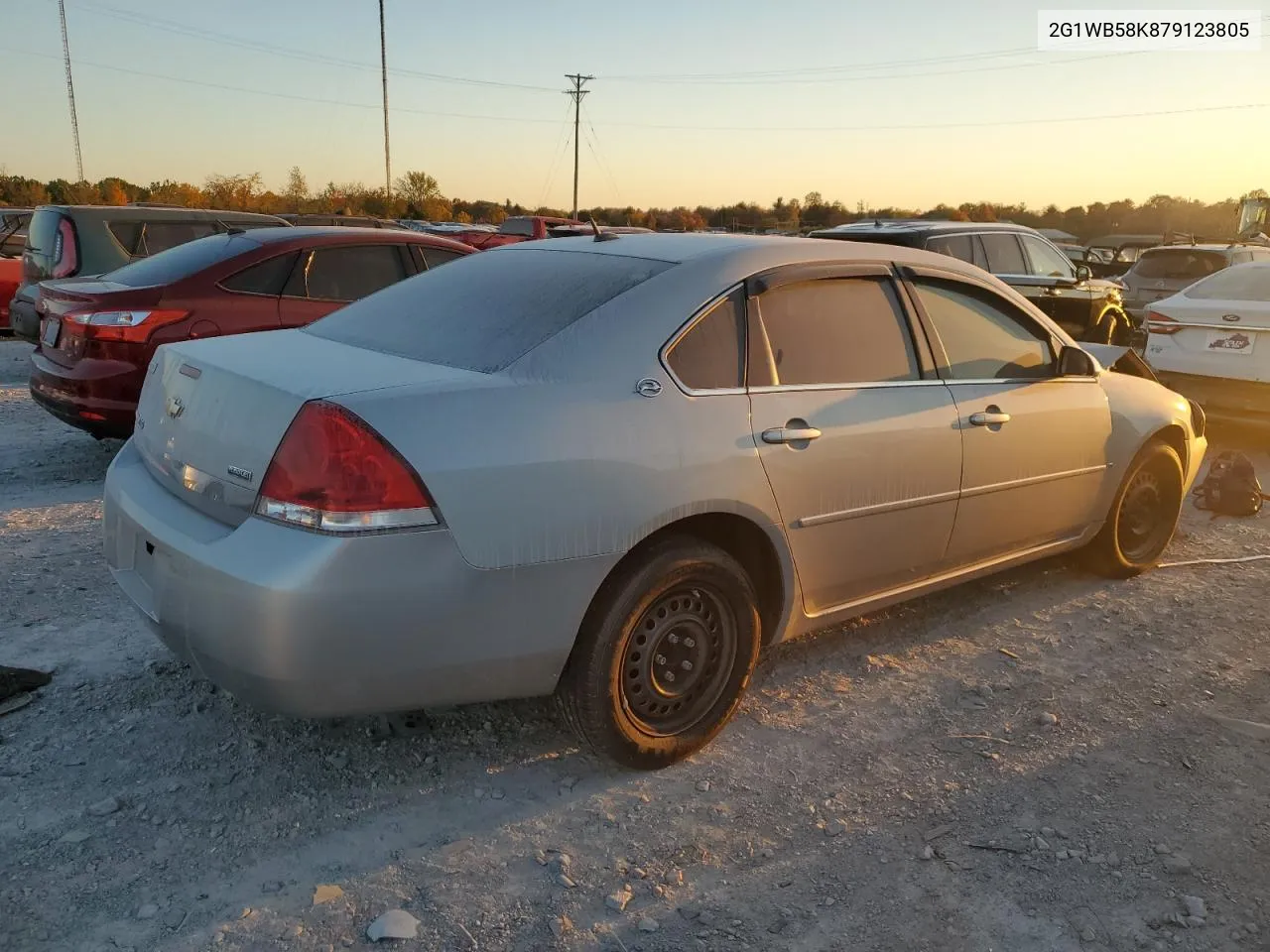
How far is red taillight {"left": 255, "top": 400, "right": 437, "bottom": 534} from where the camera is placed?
2451 millimetres

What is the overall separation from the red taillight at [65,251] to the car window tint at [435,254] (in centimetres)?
387

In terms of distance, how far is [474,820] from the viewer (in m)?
2.82

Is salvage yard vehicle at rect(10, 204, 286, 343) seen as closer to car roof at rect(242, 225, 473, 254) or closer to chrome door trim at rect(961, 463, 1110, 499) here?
car roof at rect(242, 225, 473, 254)

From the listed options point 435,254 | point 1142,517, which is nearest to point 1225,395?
point 1142,517

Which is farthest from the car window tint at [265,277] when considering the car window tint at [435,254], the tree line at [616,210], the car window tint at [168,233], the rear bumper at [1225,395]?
the tree line at [616,210]

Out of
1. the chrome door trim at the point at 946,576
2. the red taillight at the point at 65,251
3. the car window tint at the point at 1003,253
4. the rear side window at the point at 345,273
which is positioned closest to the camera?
the chrome door trim at the point at 946,576

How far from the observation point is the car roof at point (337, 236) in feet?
21.7

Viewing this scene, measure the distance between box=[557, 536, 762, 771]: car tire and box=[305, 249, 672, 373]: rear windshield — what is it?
2.56ft

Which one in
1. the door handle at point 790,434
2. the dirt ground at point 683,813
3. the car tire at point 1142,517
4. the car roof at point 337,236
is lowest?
the dirt ground at point 683,813

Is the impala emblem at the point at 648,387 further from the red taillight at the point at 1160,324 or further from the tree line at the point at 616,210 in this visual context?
the tree line at the point at 616,210

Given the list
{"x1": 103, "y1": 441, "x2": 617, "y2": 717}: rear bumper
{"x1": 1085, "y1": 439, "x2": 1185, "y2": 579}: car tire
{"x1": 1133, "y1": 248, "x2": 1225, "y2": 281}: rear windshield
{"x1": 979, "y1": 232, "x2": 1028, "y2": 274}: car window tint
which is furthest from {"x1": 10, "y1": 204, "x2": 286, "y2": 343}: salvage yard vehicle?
{"x1": 1133, "y1": 248, "x2": 1225, "y2": 281}: rear windshield

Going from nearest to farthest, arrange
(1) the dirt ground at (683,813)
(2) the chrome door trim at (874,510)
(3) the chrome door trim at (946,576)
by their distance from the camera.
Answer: (1) the dirt ground at (683,813) → (2) the chrome door trim at (874,510) → (3) the chrome door trim at (946,576)

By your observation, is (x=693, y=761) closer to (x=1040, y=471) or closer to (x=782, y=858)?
(x=782, y=858)

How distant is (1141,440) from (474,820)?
11.9 ft
